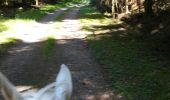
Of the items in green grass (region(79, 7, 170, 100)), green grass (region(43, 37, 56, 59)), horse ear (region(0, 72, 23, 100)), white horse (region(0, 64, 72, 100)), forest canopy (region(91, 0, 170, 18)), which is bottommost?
green grass (region(79, 7, 170, 100))

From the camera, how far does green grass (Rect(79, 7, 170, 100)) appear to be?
26.1ft

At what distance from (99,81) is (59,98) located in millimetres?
6979

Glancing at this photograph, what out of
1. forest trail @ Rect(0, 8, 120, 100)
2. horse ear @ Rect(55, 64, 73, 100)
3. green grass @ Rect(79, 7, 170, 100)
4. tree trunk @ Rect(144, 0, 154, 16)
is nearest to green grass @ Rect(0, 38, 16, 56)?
forest trail @ Rect(0, 8, 120, 100)

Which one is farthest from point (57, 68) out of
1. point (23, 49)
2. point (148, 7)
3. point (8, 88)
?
point (148, 7)

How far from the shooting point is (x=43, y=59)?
10.9 m

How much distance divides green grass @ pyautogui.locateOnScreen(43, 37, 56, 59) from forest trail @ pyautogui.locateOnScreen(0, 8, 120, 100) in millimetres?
151

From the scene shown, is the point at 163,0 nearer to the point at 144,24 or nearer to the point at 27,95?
the point at 144,24

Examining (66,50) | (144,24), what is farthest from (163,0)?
(66,50)

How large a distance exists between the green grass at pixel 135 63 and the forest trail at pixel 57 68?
30 centimetres

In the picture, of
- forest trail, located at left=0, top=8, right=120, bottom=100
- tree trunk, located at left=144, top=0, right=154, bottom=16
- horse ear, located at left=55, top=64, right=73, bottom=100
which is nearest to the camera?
horse ear, located at left=55, top=64, right=73, bottom=100

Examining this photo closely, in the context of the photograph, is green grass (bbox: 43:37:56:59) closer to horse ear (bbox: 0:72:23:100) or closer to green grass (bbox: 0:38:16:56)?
green grass (bbox: 0:38:16:56)

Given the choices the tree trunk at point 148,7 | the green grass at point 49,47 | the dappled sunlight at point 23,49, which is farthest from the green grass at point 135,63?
the tree trunk at point 148,7

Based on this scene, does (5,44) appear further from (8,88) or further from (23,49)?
(8,88)

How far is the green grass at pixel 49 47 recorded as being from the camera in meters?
11.8
